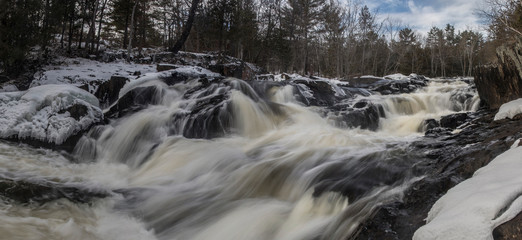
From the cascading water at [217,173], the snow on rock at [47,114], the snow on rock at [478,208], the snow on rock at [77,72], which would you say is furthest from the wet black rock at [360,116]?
the snow on rock at [77,72]

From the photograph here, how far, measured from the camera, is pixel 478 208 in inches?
73.5

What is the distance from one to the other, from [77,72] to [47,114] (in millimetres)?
6368

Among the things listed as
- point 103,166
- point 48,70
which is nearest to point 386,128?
point 103,166

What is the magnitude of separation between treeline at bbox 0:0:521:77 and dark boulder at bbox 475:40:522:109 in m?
11.3

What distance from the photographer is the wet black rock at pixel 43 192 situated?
4055 millimetres

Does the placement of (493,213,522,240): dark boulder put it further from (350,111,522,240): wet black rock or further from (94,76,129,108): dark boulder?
(94,76,129,108): dark boulder

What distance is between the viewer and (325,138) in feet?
21.2

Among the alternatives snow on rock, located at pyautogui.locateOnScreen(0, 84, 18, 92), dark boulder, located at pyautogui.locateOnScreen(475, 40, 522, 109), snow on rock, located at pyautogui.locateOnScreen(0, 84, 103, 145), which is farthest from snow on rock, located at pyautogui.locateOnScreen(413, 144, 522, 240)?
snow on rock, located at pyautogui.locateOnScreen(0, 84, 18, 92)

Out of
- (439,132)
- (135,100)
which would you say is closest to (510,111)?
(439,132)

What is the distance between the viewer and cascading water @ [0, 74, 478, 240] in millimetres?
3629

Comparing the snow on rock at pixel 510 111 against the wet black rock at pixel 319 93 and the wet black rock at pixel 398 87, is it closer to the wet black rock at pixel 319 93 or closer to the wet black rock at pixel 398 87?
the wet black rock at pixel 319 93

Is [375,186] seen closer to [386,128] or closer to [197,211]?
[197,211]

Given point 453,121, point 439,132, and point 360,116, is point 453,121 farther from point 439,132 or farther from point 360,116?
point 360,116

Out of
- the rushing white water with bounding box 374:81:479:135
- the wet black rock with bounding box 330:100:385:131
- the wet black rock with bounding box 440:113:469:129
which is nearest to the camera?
the wet black rock with bounding box 440:113:469:129
